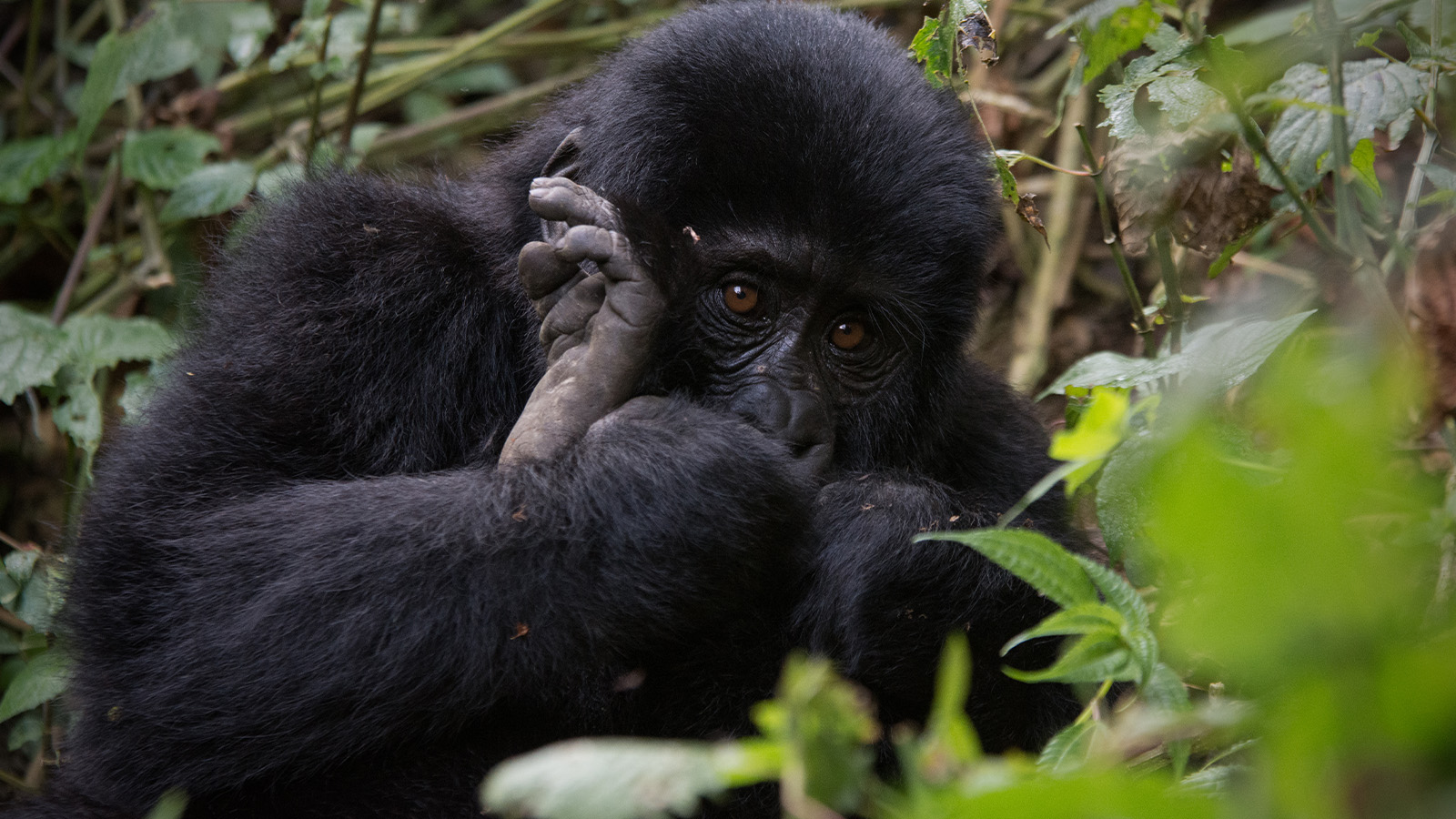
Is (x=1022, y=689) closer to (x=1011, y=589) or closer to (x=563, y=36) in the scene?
(x=1011, y=589)

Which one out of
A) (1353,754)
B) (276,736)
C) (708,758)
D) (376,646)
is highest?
(1353,754)

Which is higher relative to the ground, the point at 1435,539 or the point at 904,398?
the point at 1435,539

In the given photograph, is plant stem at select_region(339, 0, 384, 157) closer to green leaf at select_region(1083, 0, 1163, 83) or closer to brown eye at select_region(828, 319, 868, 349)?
brown eye at select_region(828, 319, 868, 349)

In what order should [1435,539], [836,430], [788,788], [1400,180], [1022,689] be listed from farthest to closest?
[1400,180] → [836,430] → [1022,689] → [1435,539] → [788,788]

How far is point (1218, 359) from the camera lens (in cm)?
219

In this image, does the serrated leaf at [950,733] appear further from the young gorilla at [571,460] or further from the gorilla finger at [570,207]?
the gorilla finger at [570,207]

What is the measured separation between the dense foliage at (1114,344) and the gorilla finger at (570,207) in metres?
0.80

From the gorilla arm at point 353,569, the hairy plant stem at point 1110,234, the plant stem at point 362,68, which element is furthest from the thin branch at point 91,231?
the hairy plant stem at point 1110,234

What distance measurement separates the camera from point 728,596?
241cm

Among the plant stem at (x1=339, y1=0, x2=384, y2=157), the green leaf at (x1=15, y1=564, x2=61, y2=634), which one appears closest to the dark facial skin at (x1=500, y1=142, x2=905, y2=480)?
the green leaf at (x1=15, y1=564, x2=61, y2=634)

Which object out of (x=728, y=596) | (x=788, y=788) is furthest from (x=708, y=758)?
(x=728, y=596)

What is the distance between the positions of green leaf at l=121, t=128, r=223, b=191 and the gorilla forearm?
2.36 metres

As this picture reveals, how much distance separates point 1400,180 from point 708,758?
4845 millimetres

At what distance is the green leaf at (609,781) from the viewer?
1.02 m
